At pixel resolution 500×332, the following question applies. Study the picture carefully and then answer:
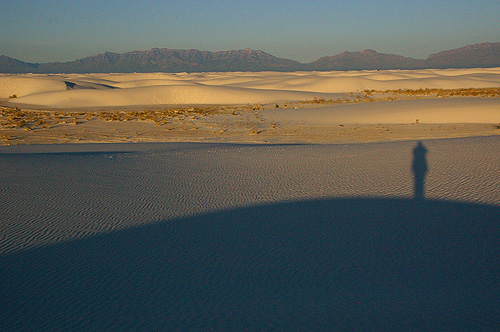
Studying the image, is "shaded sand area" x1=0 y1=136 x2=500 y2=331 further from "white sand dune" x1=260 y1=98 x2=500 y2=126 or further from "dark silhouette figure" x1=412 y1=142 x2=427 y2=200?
"white sand dune" x1=260 y1=98 x2=500 y2=126

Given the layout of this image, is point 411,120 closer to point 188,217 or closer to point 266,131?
point 266,131

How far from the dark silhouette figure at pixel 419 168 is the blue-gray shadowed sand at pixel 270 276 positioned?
1.22m

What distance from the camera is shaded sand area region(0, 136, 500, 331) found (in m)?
3.59

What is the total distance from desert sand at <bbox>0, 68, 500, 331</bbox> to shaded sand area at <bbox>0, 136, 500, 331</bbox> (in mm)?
21

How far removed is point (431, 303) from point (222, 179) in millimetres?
5767

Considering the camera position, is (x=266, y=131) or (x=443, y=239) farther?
(x=266, y=131)

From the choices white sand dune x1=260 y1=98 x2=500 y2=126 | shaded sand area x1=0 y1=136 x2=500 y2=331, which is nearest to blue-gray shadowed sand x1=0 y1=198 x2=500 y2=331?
shaded sand area x1=0 y1=136 x2=500 y2=331

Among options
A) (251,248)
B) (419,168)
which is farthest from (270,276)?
(419,168)

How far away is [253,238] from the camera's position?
17.9 ft

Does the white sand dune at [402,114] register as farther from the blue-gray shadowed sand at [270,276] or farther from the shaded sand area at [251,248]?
Answer: the blue-gray shadowed sand at [270,276]

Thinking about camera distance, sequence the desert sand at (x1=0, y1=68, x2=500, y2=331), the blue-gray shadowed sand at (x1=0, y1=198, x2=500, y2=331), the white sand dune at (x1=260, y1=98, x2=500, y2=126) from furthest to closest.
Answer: the white sand dune at (x1=260, y1=98, x2=500, y2=126)
the desert sand at (x1=0, y1=68, x2=500, y2=331)
the blue-gray shadowed sand at (x1=0, y1=198, x2=500, y2=331)

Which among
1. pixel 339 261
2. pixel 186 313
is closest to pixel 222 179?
pixel 339 261

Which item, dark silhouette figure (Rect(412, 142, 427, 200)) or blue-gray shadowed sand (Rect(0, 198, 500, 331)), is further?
dark silhouette figure (Rect(412, 142, 427, 200))

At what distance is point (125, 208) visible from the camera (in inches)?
272
